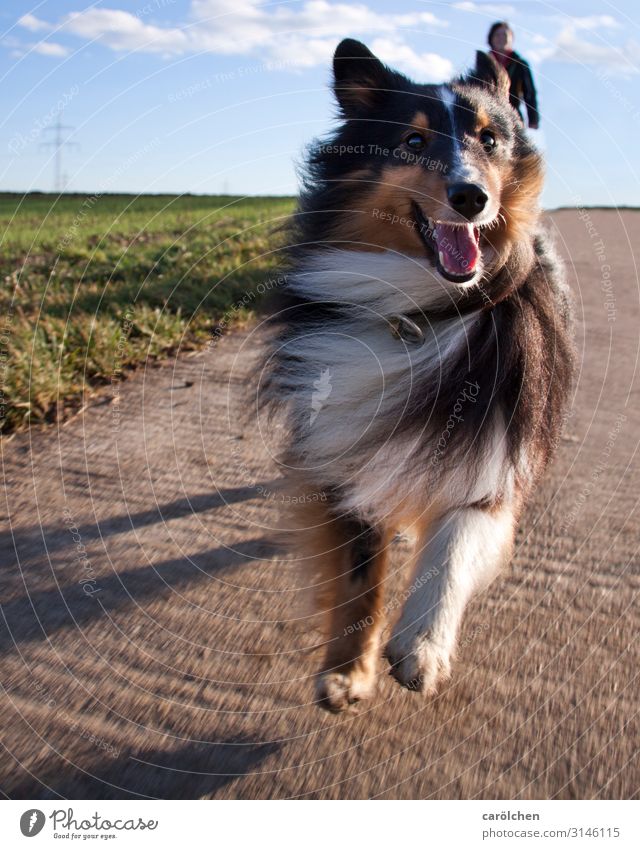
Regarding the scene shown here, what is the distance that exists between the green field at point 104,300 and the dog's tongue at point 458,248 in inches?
34.7

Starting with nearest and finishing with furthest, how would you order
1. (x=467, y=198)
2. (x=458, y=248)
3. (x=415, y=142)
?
1. (x=467, y=198)
2. (x=458, y=248)
3. (x=415, y=142)

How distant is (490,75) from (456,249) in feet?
3.14

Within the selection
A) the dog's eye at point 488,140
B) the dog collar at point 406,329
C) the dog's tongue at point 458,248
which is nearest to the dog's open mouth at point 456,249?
the dog's tongue at point 458,248

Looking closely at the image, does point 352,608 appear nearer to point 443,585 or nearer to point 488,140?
point 443,585

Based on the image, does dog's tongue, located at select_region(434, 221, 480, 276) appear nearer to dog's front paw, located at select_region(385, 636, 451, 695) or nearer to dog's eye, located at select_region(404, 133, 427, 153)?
dog's eye, located at select_region(404, 133, 427, 153)

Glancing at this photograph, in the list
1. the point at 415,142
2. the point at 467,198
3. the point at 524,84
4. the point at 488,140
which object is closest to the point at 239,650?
the point at 467,198

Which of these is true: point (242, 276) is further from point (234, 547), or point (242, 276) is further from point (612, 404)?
point (234, 547)

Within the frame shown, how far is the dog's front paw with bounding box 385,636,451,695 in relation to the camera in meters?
2.37

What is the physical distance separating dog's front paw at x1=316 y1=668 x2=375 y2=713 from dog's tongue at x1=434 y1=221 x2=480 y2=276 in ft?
4.55

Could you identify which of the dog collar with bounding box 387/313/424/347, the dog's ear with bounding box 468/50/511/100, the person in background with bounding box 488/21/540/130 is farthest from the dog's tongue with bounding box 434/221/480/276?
the person in background with bounding box 488/21/540/130

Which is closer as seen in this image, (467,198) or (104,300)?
(467,198)

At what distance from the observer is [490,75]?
3230 mm
